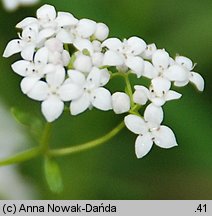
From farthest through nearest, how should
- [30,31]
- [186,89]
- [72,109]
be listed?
[186,89]
[30,31]
[72,109]

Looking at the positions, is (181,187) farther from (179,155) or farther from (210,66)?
(210,66)

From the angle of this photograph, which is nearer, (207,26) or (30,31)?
(30,31)

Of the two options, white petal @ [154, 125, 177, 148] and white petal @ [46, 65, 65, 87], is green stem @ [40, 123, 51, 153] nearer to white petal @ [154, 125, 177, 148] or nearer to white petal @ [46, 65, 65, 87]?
white petal @ [46, 65, 65, 87]

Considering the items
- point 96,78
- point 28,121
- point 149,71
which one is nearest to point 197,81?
point 149,71

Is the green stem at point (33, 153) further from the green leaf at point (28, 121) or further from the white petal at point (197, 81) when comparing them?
the white petal at point (197, 81)

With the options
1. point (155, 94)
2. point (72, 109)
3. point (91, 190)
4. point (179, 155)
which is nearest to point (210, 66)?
point (179, 155)

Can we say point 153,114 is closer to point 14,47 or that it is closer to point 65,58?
point 65,58

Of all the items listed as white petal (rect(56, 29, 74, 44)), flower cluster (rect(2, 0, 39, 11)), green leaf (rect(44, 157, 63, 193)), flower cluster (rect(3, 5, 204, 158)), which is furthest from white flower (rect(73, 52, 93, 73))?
flower cluster (rect(2, 0, 39, 11))
